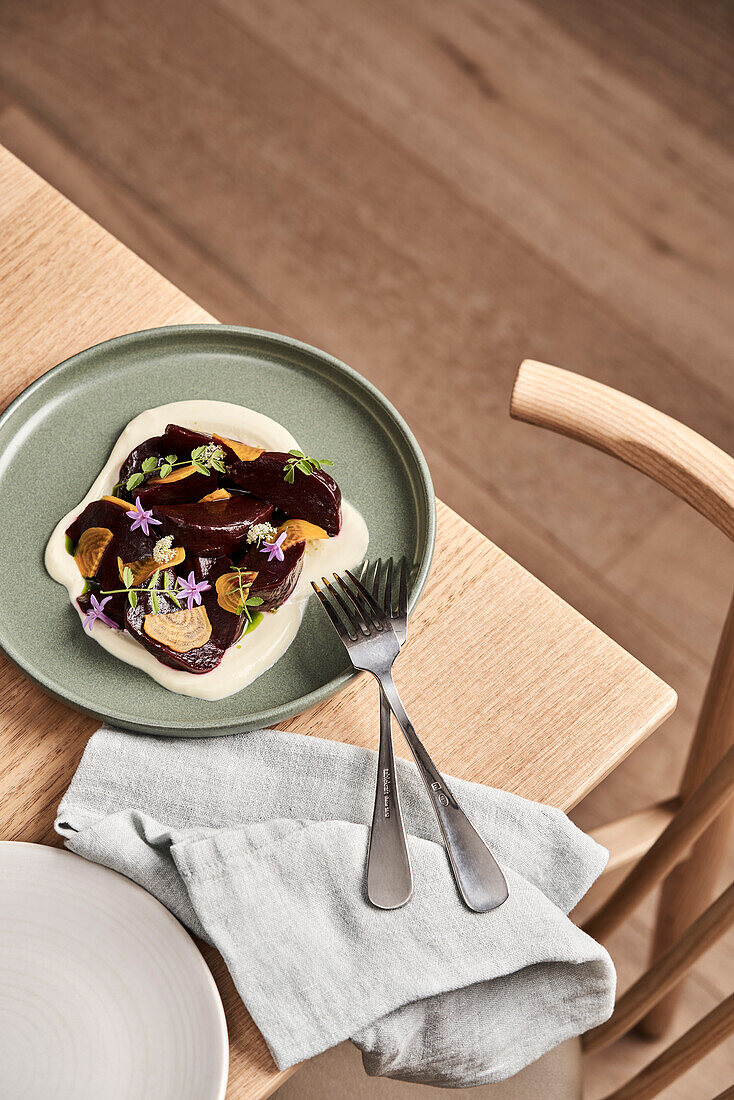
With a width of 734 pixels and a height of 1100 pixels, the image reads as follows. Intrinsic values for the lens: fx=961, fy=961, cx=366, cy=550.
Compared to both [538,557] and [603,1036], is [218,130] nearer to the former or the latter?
[538,557]

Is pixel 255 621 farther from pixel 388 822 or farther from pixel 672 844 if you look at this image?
pixel 672 844

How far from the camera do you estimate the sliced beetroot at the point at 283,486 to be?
74 centimetres

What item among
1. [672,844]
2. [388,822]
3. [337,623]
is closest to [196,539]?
[337,623]

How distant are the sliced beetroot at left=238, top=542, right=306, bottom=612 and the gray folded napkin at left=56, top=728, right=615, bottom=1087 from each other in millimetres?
129

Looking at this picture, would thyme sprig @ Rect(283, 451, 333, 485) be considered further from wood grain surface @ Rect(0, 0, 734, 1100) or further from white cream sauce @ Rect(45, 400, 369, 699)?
wood grain surface @ Rect(0, 0, 734, 1100)

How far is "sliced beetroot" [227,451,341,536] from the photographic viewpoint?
74 centimetres

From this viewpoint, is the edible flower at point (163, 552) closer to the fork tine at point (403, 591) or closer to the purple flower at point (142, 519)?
the purple flower at point (142, 519)

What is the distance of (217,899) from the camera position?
646mm

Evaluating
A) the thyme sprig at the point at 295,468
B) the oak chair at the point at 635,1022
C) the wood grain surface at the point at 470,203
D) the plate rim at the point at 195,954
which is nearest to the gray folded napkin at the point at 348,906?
the plate rim at the point at 195,954

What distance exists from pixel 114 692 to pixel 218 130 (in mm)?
1716

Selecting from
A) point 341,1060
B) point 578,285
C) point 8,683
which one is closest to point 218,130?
point 578,285

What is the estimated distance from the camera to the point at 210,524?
0.71 meters

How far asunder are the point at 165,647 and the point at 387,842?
0.21 metres

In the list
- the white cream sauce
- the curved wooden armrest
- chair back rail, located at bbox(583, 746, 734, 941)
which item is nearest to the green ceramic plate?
the white cream sauce
